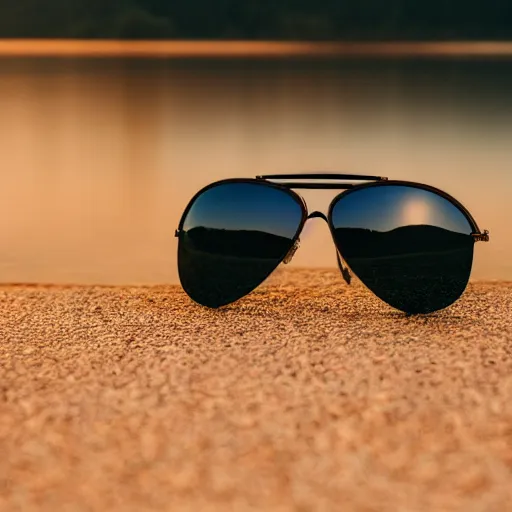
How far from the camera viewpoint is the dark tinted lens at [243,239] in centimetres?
157

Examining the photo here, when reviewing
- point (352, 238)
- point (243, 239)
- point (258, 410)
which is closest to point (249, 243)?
point (243, 239)

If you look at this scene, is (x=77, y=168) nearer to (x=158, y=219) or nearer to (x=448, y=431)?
(x=158, y=219)

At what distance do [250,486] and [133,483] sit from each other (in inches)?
4.9

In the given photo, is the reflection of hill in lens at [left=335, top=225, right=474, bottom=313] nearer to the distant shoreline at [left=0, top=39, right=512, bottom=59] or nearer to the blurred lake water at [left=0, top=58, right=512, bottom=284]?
the blurred lake water at [left=0, top=58, right=512, bottom=284]

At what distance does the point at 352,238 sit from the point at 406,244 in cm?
10

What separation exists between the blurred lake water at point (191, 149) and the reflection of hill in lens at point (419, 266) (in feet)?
0.61

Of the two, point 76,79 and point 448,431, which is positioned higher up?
point 76,79

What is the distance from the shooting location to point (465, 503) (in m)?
0.86

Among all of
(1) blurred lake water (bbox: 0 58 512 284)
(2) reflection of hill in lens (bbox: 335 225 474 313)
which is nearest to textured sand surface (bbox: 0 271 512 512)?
(2) reflection of hill in lens (bbox: 335 225 474 313)

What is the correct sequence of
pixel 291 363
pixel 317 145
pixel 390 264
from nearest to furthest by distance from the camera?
pixel 291 363
pixel 390 264
pixel 317 145

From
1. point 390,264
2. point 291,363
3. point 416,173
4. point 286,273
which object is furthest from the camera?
point 416,173

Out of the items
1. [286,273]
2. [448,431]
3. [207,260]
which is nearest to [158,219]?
[286,273]

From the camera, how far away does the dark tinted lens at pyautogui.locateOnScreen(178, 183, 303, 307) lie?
5.16ft

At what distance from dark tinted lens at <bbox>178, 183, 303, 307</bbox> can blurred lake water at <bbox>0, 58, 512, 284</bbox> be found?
0.10 m
